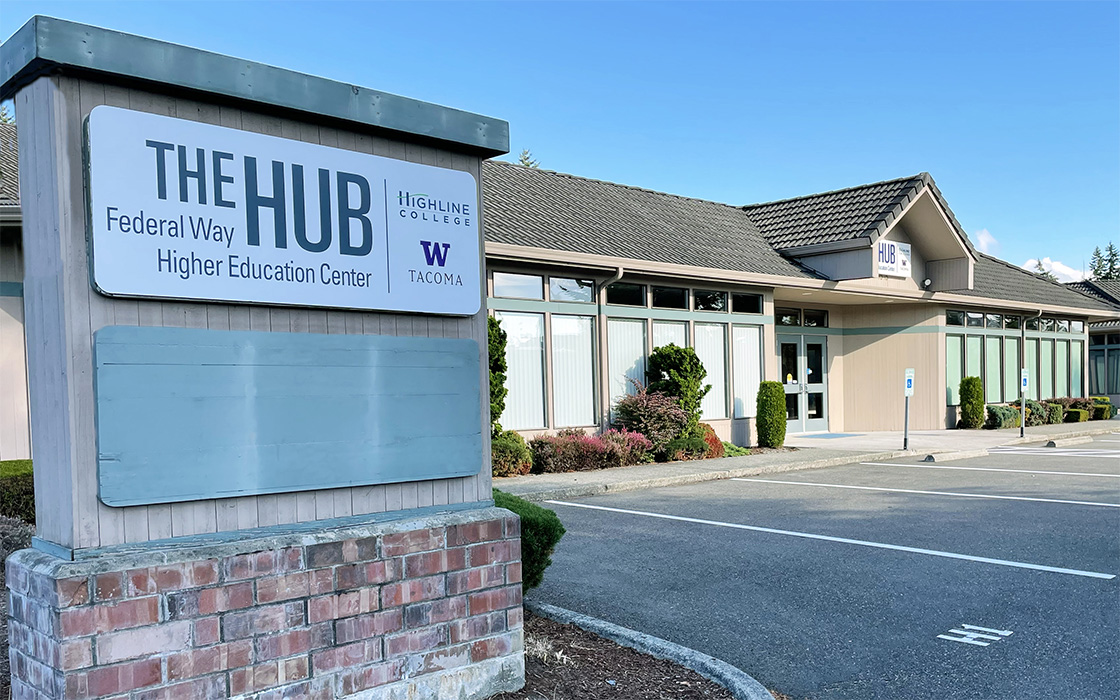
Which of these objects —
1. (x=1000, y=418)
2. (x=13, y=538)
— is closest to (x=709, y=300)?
(x=1000, y=418)

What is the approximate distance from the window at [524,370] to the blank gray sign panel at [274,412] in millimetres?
10159

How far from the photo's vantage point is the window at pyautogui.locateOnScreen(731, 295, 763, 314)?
62.3 ft

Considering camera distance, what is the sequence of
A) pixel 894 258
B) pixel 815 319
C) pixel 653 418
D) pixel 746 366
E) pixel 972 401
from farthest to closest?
pixel 972 401 → pixel 815 319 → pixel 894 258 → pixel 746 366 → pixel 653 418

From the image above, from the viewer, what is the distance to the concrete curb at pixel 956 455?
17047 millimetres

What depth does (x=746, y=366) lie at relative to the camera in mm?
19203

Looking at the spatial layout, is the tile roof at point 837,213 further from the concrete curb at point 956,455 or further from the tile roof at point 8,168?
the tile roof at point 8,168

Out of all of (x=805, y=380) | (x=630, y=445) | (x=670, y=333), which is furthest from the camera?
(x=805, y=380)

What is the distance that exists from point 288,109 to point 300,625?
7.35 ft

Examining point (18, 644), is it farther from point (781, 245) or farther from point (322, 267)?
point (781, 245)

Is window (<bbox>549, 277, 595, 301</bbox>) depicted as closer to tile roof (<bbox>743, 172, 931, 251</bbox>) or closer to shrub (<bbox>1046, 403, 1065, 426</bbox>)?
tile roof (<bbox>743, 172, 931, 251</bbox>)

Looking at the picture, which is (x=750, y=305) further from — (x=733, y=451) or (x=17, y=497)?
(x=17, y=497)

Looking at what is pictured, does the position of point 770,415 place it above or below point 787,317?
below

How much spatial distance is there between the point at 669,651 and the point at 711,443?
473 inches

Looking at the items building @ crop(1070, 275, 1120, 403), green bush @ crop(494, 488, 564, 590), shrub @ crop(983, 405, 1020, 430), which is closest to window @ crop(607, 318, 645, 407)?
green bush @ crop(494, 488, 564, 590)
